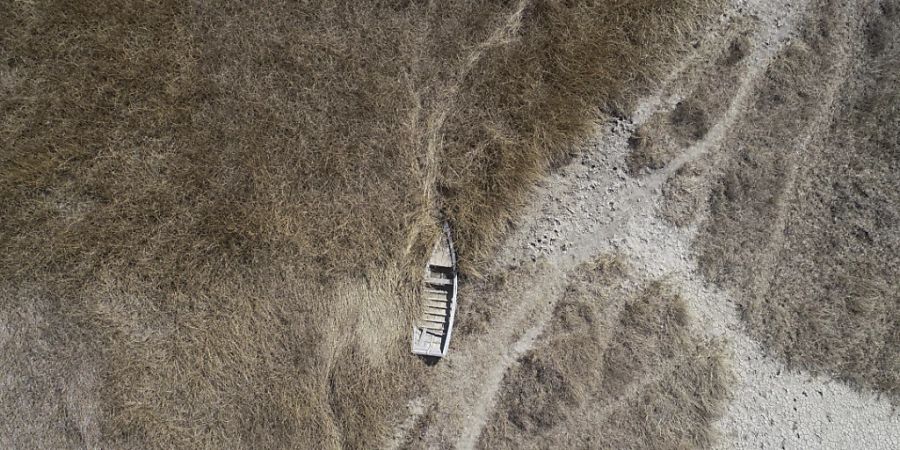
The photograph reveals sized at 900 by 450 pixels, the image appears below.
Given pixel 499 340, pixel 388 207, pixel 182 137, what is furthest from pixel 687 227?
pixel 182 137

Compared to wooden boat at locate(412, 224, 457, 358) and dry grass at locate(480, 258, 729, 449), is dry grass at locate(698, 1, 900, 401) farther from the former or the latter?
wooden boat at locate(412, 224, 457, 358)

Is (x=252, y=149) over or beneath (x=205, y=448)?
over

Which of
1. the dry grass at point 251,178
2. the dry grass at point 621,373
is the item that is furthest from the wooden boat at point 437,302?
the dry grass at point 621,373

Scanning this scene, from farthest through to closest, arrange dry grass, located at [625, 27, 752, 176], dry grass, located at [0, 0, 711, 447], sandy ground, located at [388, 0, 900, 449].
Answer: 1. sandy ground, located at [388, 0, 900, 449]
2. dry grass, located at [625, 27, 752, 176]
3. dry grass, located at [0, 0, 711, 447]

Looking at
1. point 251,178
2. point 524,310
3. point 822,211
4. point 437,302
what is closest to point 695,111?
point 822,211

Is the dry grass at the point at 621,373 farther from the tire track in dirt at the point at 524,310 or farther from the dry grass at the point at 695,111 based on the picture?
the dry grass at the point at 695,111

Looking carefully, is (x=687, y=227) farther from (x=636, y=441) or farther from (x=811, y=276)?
(x=636, y=441)

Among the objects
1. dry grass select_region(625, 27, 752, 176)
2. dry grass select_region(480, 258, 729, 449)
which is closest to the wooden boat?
dry grass select_region(480, 258, 729, 449)
